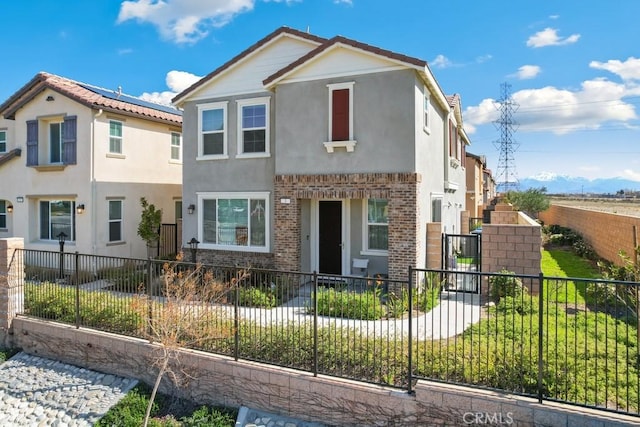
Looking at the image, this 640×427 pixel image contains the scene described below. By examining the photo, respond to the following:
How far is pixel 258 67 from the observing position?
13641mm

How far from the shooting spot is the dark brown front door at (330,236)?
42.1 feet

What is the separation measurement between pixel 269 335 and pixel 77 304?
4.73 meters

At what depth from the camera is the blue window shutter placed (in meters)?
15.4

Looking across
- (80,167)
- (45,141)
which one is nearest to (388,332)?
(80,167)

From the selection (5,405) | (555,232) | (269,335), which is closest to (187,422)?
(269,335)

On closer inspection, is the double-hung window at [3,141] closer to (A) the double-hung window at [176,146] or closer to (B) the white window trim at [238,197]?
(A) the double-hung window at [176,146]

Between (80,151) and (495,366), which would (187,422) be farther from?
(80,151)

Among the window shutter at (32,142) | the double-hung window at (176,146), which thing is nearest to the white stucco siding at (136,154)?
the double-hung window at (176,146)

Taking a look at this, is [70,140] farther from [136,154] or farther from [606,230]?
[606,230]

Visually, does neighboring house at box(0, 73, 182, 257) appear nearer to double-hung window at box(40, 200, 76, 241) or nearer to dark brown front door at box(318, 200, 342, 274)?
double-hung window at box(40, 200, 76, 241)

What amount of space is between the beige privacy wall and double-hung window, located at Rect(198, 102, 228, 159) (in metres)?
11.7

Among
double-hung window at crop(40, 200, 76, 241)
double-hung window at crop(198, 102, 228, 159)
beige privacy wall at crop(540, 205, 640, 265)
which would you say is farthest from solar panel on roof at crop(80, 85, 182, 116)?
beige privacy wall at crop(540, 205, 640, 265)

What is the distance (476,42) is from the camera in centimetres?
1430

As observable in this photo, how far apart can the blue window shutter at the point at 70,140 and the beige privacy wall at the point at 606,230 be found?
1735 centimetres
